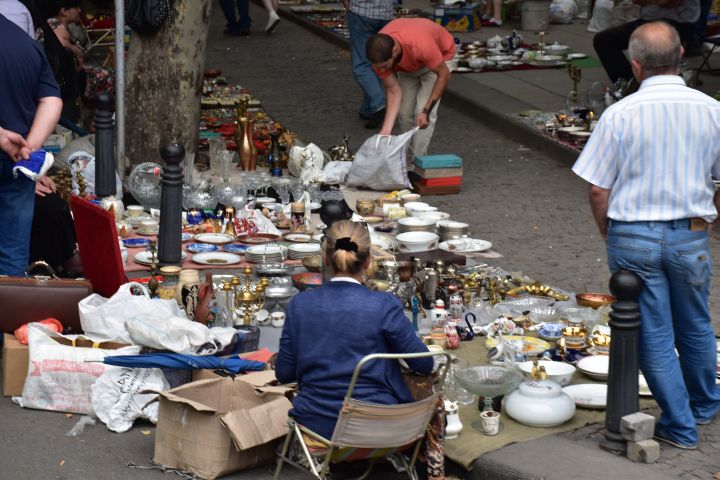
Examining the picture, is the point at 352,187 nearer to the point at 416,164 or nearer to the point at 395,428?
the point at 416,164

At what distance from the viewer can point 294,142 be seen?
486 inches

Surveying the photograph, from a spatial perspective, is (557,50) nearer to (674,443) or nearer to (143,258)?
(143,258)

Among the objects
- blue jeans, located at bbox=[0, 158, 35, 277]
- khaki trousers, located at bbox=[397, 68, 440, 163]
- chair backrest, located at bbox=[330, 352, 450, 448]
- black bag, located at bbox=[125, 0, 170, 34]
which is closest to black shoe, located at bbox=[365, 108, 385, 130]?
khaki trousers, located at bbox=[397, 68, 440, 163]

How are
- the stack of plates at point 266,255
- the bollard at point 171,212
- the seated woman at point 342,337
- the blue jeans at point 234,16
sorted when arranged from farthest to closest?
the blue jeans at point 234,16
the stack of plates at point 266,255
the bollard at point 171,212
the seated woman at point 342,337

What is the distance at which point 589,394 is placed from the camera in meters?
6.26

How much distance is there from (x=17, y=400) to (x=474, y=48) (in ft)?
38.2

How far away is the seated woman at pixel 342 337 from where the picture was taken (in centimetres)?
525

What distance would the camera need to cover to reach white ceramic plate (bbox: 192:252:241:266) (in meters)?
8.70

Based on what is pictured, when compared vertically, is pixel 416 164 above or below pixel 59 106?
below

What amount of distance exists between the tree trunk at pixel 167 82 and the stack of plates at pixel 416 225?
120 inches

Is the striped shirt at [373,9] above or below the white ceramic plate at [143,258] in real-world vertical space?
above

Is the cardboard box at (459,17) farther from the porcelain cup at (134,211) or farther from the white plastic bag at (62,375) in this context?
the white plastic bag at (62,375)

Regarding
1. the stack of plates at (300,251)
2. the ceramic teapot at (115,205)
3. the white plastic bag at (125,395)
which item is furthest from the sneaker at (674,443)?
the ceramic teapot at (115,205)

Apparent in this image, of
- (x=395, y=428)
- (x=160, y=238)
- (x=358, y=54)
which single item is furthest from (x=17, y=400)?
(x=358, y=54)
